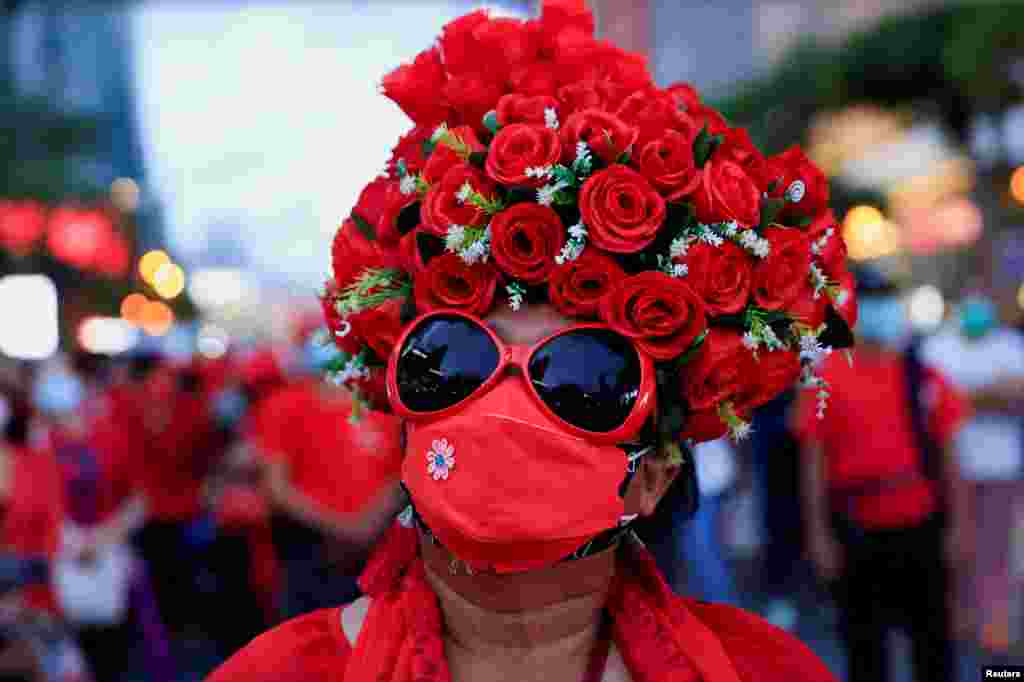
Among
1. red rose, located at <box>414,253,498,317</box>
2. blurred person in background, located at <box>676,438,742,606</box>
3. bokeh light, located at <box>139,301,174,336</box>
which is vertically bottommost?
bokeh light, located at <box>139,301,174,336</box>

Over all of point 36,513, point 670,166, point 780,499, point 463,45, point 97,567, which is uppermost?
point 463,45

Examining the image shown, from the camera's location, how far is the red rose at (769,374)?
7.11 ft

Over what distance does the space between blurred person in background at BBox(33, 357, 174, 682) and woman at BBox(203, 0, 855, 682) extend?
3824 mm

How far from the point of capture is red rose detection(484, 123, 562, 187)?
2.06 meters

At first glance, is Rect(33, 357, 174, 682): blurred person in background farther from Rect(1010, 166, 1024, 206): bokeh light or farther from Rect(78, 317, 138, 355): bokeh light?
Rect(78, 317, 138, 355): bokeh light

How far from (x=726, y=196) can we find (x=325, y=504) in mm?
3260

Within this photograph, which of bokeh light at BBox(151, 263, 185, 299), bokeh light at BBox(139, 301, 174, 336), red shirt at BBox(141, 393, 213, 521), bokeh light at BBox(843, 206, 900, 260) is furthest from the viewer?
bokeh light at BBox(139, 301, 174, 336)

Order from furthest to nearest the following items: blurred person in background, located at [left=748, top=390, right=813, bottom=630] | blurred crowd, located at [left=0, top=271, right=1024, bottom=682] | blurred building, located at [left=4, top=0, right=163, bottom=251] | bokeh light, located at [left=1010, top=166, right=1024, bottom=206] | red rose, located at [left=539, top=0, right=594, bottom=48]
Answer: blurred building, located at [left=4, top=0, right=163, bottom=251] → bokeh light, located at [left=1010, top=166, right=1024, bottom=206] → blurred person in background, located at [left=748, top=390, right=813, bottom=630] → blurred crowd, located at [left=0, top=271, right=1024, bottom=682] → red rose, located at [left=539, top=0, right=594, bottom=48]

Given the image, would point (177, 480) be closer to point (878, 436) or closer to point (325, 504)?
point (325, 504)

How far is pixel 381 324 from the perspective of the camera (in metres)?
2.20

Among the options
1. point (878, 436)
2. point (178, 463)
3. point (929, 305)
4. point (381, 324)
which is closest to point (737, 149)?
point (381, 324)

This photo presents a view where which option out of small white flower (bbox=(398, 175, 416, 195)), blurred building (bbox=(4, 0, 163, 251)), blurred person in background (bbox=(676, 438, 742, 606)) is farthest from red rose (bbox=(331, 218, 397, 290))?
blurred building (bbox=(4, 0, 163, 251))

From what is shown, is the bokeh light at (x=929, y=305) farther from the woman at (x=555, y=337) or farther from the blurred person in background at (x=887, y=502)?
the woman at (x=555, y=337)

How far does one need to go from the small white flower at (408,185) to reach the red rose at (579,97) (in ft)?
1.06
